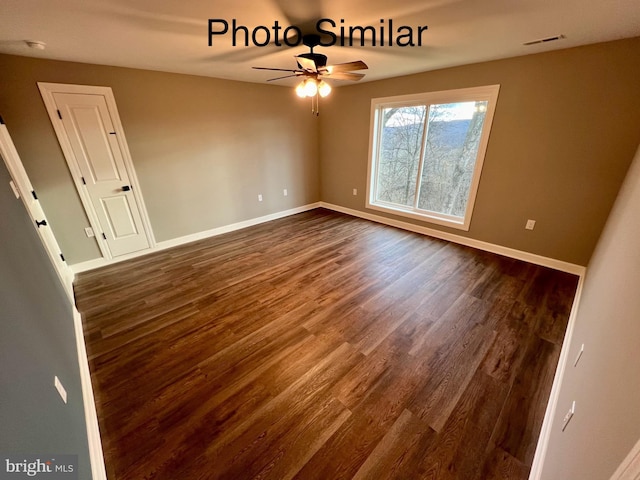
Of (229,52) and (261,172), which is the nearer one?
(229,52)

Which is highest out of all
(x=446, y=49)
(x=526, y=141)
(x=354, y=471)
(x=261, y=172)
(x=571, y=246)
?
(x=446, y=49)

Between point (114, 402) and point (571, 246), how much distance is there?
4.58 m

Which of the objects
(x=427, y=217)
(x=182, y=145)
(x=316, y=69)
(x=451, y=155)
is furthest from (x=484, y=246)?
(x=182, y=145)

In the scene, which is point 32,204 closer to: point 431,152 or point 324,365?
point 324,365

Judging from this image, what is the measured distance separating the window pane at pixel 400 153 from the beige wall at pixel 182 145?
60.8 inches

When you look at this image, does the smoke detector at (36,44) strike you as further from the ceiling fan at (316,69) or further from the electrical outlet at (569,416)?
the electrical outlet at (569,416)

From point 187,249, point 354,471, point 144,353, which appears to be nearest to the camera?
point 354,471

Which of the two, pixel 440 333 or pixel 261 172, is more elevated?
pixel 261 172

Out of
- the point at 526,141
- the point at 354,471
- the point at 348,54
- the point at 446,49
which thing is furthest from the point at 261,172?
the point at 354,471

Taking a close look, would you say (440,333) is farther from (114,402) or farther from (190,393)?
(114,402)

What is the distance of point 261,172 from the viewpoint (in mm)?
4625

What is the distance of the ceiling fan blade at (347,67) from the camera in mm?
2178

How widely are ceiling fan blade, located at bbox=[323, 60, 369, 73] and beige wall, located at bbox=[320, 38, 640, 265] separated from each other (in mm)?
1873

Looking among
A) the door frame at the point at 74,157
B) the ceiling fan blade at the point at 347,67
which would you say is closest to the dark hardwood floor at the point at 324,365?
the door frame at the point at 74,157
